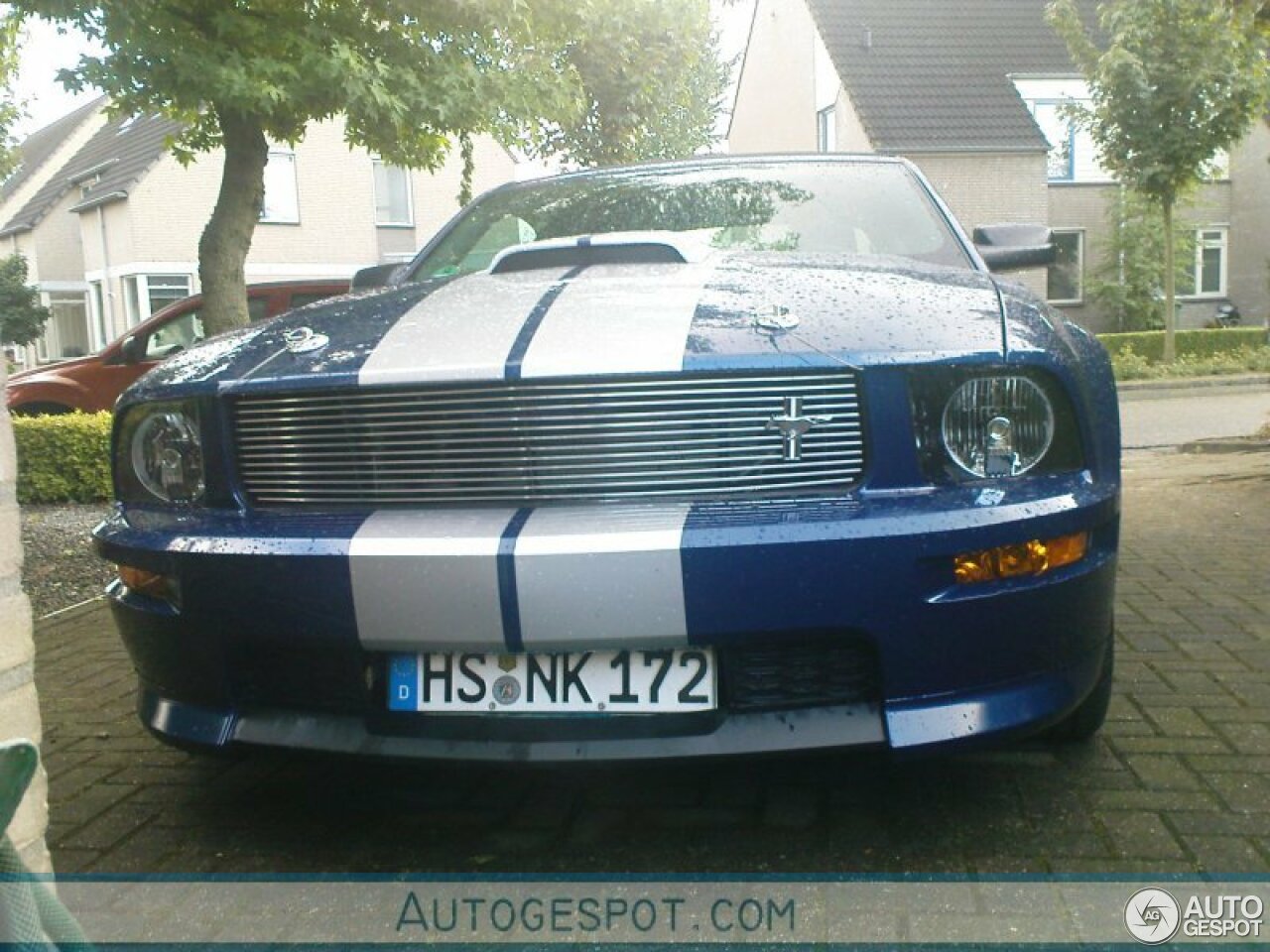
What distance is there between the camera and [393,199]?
92.0 feet

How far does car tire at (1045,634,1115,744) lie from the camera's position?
2.81 meters

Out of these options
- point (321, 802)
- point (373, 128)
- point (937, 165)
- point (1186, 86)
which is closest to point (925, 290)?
point (321, 802)

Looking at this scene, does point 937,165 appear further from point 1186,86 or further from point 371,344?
point 371,344

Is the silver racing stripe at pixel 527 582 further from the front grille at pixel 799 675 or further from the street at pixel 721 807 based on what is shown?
the street at pixel 721 807

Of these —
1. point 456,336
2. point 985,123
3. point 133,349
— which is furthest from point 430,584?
point 985,123

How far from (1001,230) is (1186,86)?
616 inches

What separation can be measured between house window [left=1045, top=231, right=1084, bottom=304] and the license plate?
25604 millimetres

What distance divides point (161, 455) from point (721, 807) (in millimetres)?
1416

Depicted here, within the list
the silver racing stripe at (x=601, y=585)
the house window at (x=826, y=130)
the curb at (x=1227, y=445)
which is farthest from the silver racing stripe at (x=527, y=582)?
the house window at (x=826, y=130)

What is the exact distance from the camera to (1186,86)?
683 inches

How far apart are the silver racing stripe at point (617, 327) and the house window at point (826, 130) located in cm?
2252

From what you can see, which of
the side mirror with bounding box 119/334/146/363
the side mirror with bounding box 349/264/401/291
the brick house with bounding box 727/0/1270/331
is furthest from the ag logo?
the brick house with bounding box 727/0/1270/331

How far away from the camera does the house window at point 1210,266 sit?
2769cm

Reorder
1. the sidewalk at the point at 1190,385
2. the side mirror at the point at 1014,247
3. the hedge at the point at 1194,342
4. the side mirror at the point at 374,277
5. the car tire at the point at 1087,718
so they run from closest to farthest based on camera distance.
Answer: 1. the car tire at the point at 1087,718
2. the side mirror at the point at 1014,247
3. the side mirror at the point at 374,277
4. the sidewalk at the point at 1190,385
5. the hedge at the point at 1194,342
